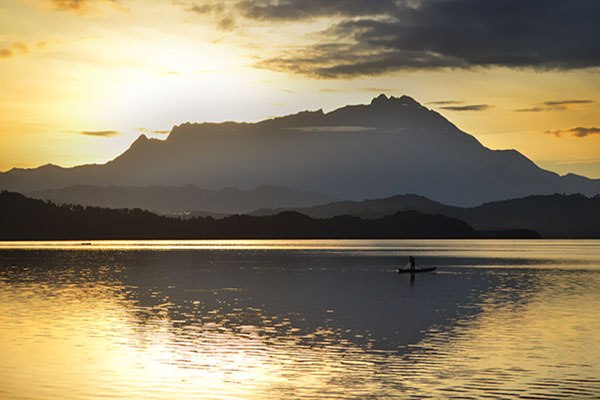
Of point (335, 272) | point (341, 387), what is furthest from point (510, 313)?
point (335, 272)

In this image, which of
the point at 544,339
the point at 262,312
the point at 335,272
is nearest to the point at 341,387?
the point at 544,339

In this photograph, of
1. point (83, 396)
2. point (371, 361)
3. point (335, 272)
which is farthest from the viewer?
point (335, 272)

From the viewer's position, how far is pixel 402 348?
166 feet

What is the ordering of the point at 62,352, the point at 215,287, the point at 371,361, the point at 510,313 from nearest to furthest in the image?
the point at 371,361, the point at 62,352, the point at 510,313, the point at 215,287

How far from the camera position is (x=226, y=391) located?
3747 centimetres

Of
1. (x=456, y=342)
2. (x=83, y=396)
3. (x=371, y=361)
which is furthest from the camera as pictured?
(x=456, y=342)

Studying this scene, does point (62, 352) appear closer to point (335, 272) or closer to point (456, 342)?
point (456, 342)

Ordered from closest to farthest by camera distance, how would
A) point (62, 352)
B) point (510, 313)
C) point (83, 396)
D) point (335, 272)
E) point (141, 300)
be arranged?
point (83, 396) → point (62, 352) → point (510, 313) → point (141, 300) → point (335, 272)

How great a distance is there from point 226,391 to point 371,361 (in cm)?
1120

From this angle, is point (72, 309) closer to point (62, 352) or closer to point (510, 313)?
point (62, 352)

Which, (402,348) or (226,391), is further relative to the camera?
(402,348)

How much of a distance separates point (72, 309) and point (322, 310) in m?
23.6

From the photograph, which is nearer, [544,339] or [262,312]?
[544,339]

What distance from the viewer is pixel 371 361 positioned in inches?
1799
